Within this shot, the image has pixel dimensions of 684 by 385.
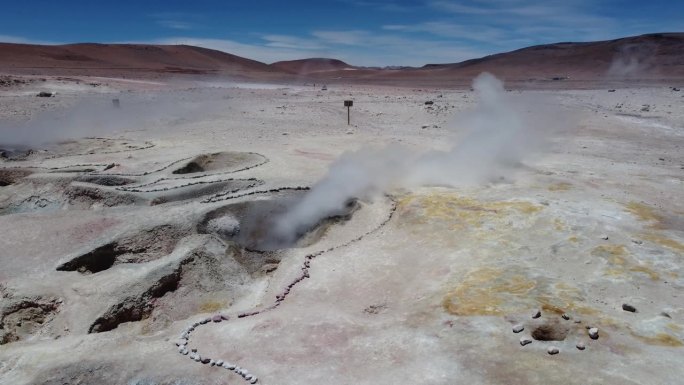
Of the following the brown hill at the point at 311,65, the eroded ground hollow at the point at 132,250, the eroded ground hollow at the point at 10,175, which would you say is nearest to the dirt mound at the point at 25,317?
the eroded ground hollow at the point at 132,250

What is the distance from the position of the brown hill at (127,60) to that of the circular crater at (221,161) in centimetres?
3479

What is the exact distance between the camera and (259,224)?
27.0 feet

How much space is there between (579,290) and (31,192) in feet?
30.2

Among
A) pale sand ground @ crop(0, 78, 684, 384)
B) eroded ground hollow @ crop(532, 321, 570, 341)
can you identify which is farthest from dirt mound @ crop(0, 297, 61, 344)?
eroded ground hollow @ crop(532, 321, 570, 341)

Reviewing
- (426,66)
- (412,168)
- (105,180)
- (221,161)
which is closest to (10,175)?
(105,180)

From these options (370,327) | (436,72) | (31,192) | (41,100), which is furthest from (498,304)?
(436,72)

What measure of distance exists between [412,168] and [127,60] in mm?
55774

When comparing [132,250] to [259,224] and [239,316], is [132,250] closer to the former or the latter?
[259,224]

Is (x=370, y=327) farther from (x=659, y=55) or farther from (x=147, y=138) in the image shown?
(x=659, y=55)

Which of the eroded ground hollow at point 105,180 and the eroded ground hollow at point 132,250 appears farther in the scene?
the eroded ground hollow at point 105,180

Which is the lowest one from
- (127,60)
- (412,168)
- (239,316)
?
(239,316)

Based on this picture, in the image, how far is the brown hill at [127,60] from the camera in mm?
46750

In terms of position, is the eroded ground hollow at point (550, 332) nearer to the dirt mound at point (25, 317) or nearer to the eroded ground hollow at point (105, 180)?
the dirt mound at point (25, 317)

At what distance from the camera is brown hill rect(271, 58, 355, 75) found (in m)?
75.6
